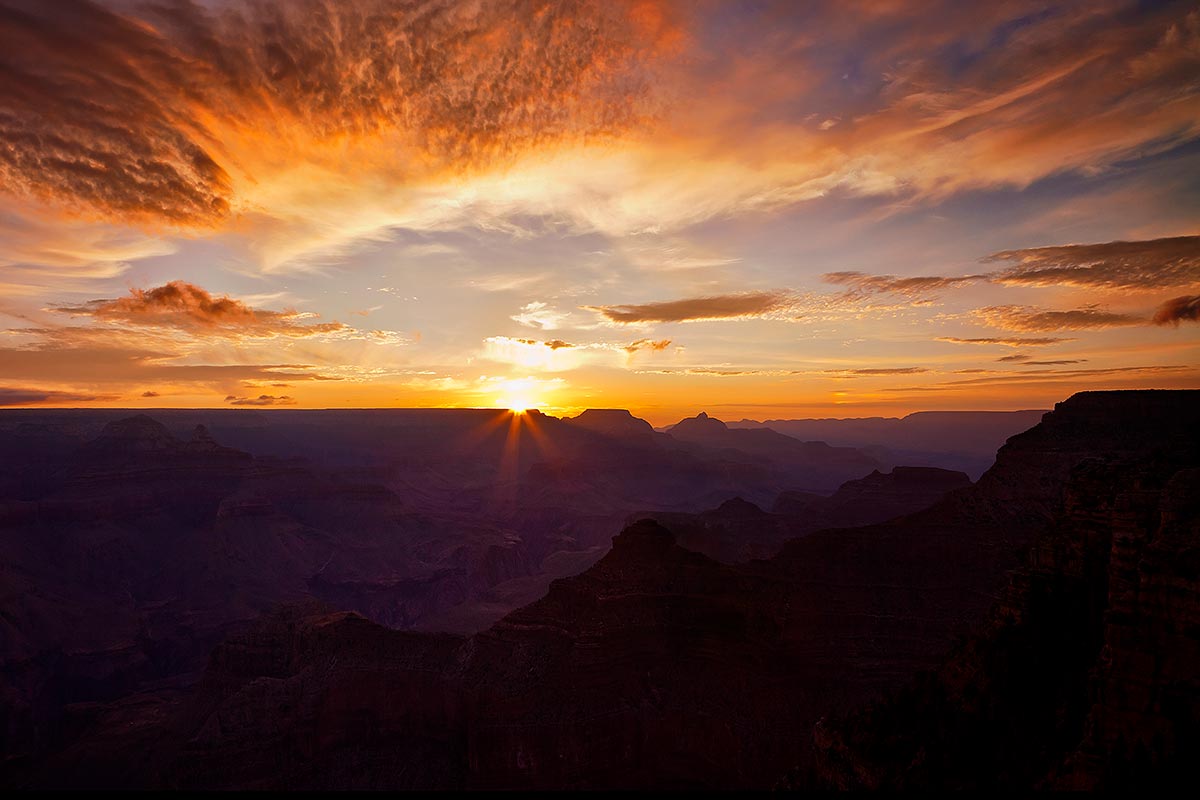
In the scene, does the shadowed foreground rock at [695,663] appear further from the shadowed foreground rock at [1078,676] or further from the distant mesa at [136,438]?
the distant mesa at [136,438]

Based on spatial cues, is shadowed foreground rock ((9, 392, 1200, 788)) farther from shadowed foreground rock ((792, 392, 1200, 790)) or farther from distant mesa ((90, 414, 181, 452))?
distant mesa ((90, 414, 181, 452))

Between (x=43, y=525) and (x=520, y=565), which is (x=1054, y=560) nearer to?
(x=520, y=565)

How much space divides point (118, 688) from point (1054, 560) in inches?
3363

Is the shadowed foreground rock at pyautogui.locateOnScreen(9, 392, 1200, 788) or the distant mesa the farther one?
the distant mesa

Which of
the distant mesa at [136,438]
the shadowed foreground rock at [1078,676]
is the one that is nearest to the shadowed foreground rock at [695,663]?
the shadowed foreground rock at [1078,676]

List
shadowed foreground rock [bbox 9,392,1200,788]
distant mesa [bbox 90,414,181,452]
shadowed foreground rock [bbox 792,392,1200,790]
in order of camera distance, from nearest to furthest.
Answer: shadowed foreground rock [bbox 792,392,1200,790]
shadowed foreground rock [bbox 9,392,1200,788]
distant mesa [bbox 90,414,181,452]

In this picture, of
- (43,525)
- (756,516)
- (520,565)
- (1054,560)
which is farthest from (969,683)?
(43,525)

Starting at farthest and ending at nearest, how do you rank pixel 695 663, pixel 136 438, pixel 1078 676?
pixel 136 438, pixel 695 663, pixel 1078 676

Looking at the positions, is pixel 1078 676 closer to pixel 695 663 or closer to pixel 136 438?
pixel 695 663

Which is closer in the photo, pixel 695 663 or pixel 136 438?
pixel 695 663

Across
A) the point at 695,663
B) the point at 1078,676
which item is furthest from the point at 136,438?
the point at 1078,676

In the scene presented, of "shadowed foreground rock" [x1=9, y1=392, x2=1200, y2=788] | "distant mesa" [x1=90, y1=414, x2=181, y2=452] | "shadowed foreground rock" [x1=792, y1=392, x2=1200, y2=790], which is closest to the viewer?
"shadowed foreground rock" [x1=792, y1=392, x2=1200, y2=790]

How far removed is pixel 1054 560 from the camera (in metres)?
15.8

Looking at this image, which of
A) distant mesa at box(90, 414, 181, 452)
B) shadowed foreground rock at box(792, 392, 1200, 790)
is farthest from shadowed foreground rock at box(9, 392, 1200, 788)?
distant mesa at box(90, 414, 181, 452)
